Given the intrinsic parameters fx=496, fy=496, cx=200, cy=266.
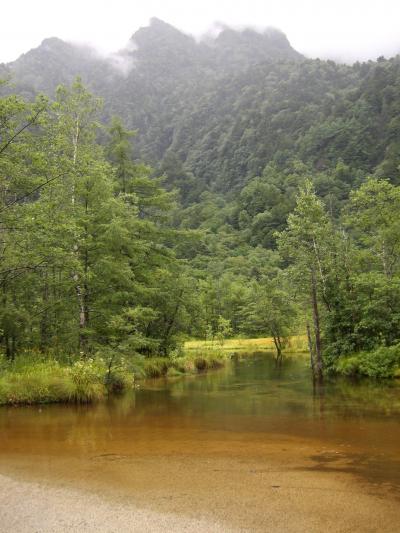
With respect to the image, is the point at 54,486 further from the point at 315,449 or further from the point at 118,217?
the point at 118,217

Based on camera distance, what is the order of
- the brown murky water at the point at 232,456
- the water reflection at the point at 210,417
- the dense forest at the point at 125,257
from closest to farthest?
the brown murky water at the point at 232,456, the water reflection at the point at 210,417, the dense forest at the point at 125,257

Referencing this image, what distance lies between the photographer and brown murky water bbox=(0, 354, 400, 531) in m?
6.59

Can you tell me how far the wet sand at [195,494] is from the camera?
6.09 metres

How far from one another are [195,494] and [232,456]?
244 centimetres

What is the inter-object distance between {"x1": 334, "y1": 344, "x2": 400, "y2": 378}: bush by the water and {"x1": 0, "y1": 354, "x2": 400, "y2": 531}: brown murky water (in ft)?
19.1

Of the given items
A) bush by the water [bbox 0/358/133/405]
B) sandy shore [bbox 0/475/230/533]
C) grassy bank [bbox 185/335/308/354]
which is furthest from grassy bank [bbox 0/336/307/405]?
grassy bank [bbox 185/335/308/354]

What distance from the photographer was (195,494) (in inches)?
281

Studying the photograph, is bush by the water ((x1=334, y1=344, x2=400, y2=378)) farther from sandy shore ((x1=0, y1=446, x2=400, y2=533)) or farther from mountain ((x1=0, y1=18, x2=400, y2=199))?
mountain ((x1=0, y1=18, x2=400, y2=199))

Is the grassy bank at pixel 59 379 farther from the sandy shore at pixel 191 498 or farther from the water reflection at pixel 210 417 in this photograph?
the sandy shore at pixel 191 498

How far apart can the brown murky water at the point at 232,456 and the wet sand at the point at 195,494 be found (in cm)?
3

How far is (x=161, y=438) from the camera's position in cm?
1127

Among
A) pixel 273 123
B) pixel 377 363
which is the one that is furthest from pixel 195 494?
pixel 273 123

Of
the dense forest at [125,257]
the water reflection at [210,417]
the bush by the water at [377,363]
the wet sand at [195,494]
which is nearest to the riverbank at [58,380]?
the water reflection at [210,417]

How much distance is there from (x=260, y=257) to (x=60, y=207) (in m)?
85.9
